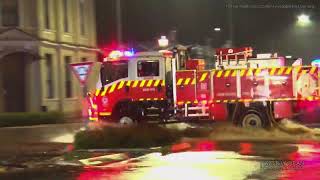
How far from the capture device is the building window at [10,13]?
32.6m

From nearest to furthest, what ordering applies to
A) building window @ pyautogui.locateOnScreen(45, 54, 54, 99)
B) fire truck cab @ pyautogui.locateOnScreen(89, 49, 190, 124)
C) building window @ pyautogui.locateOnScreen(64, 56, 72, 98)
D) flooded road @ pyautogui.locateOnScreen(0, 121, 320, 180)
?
flooded road @ pyautogui.locateOnScreen(0, 121, 320, 180), fire truck cab @ pyautogui.locateOnScreen(89, 49, 190, 124), building window @ pyautogui.locateOnScreen(45, 54, 54, 99), building window @ pyautogui.locateOnScreen(64, 56, 72, 98)

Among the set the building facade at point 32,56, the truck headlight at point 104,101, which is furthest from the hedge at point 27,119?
the truck headlight at point 104,101

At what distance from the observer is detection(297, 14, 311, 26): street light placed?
57.8 meters

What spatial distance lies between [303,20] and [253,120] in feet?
135

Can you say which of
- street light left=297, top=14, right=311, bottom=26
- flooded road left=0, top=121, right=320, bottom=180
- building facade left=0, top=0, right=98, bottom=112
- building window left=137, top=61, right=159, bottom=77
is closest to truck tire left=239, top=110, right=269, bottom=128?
flooded road left=0, top=121, right=320, bottom=180

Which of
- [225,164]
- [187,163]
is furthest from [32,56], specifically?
[225,164]

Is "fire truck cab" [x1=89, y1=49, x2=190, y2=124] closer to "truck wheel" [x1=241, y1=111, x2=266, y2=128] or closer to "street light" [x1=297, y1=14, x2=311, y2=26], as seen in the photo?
"truck wheel" [x1=241, y1=111, x2=266, y2=128]

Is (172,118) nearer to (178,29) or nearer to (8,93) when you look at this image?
(8,93)

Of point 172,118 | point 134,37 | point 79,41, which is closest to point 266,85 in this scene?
point 172,118

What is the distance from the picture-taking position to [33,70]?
32.8 m

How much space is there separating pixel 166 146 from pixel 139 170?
12.6 ft

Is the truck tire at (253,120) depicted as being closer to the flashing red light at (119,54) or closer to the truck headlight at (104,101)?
the flashing red light at (119,54)

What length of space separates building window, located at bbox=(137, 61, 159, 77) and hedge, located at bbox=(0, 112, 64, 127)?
27.3 feet

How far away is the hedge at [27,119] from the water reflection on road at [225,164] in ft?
42.7
